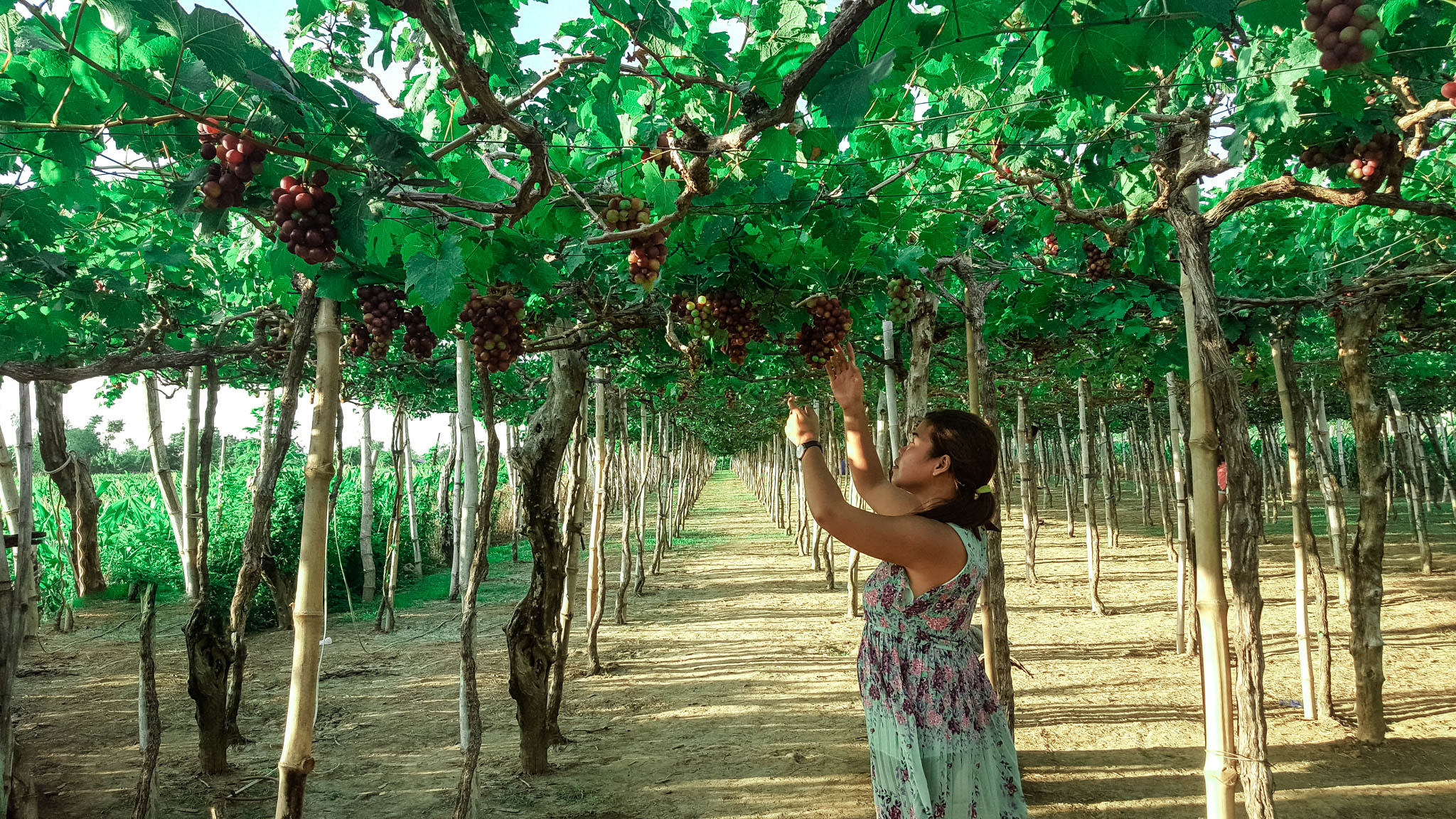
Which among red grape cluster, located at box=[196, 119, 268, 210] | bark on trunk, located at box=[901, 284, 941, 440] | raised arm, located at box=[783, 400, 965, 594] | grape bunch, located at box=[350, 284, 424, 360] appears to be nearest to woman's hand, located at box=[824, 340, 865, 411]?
raised arm, located at box=[783, 400, 965, 594]

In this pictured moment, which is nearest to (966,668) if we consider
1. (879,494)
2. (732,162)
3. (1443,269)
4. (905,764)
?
(905,764)

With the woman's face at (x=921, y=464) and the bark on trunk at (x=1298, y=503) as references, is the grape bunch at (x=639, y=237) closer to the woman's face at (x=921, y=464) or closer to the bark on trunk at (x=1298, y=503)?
the woman's face at (x=921, y=464)

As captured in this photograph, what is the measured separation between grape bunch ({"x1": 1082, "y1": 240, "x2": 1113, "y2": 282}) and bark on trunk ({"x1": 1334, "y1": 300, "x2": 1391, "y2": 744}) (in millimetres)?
1681

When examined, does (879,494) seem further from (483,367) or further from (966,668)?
(483,367)

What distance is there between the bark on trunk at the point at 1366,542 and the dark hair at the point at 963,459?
396 centimetres

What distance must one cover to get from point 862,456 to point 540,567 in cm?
272

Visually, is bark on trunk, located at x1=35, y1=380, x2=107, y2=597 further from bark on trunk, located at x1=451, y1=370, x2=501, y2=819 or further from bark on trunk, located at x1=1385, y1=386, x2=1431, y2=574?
bark on trunk, located at x1=1385, y1=386, x2=1431, y2=574

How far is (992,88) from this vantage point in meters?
2.89

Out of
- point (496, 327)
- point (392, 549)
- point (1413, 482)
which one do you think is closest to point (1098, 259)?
point (496, 327)

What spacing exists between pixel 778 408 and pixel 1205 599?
12320 mm

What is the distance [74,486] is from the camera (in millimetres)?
10211

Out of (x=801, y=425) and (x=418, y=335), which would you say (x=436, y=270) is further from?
(x=801, y=425)

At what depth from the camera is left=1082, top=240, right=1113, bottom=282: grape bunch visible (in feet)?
14.8

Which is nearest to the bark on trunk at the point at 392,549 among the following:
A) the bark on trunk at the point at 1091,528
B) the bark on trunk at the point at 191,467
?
the bark on trunk at the point at 191,467
